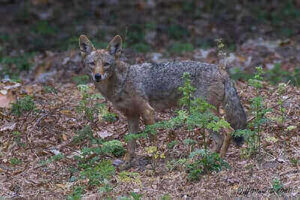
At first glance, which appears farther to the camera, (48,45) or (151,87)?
(48,45)

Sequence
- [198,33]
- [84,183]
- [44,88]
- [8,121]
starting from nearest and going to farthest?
[84,183] → [8,121] → [44,88] → [198,33]

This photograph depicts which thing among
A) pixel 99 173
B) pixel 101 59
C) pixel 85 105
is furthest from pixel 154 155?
pixel 101 59

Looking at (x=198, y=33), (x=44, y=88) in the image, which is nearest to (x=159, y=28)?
(x=198, y=33)

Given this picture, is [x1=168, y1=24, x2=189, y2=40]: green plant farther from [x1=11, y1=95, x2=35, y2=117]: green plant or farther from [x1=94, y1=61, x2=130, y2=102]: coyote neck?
[x1=94, y1=61, x2=130, y2=102]: coyote neck

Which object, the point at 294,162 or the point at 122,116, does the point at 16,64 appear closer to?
the point at 122,116

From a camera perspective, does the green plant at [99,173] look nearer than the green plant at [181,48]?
Yes

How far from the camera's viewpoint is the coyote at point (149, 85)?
9.37 meters

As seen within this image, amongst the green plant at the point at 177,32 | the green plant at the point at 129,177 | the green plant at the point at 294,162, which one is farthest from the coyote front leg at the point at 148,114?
the green plant at the point at 177,32

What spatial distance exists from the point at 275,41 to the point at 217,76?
24.2 ft

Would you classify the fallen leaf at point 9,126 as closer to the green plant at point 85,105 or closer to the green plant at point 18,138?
the green plant at point 18,138

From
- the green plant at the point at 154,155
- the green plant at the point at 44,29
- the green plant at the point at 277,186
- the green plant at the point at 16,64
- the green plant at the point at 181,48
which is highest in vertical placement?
the green plant at the point at 277,186

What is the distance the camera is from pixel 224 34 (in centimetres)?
1728

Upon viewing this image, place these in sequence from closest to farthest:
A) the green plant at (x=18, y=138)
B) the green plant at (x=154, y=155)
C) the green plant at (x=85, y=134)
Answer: the green plant at (x=154, y=155), the green plant at (x=85, y=134), the green plant at (x=18, y=138)

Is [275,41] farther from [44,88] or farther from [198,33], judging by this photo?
[44,88]
